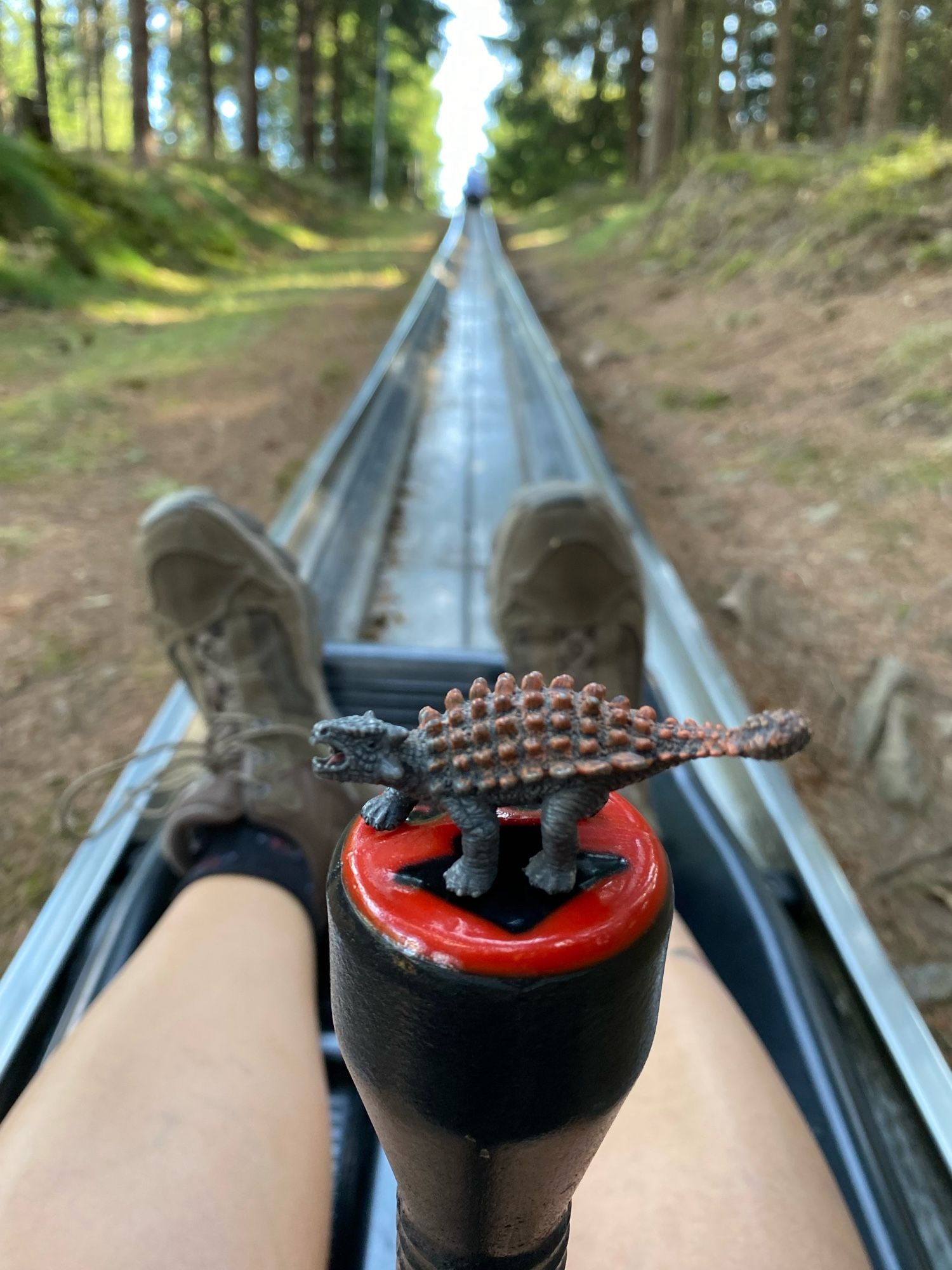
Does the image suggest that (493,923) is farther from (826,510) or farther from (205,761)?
(826,510)

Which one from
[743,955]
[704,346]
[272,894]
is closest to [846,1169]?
[743,955]

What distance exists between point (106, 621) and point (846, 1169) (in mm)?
2644

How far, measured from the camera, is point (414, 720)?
2.11 m

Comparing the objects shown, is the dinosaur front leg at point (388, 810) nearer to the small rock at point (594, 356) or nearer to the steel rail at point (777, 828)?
the steel rail at point (777, 828)

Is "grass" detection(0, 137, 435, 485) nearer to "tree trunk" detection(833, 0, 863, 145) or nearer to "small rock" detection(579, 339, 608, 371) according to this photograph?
"small rock" detection(579, 339, 608, 371)

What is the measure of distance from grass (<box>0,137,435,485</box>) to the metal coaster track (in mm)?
1475

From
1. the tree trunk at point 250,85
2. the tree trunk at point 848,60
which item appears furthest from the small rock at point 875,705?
the tree trunk at point 250,85

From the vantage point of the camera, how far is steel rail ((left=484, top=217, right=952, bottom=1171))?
1.29 m

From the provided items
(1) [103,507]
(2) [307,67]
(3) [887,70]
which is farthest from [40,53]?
(1) [103,507]

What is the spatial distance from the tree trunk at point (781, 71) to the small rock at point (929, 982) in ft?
37.4

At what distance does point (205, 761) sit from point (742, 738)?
138 cm

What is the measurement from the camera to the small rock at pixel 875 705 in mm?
2215

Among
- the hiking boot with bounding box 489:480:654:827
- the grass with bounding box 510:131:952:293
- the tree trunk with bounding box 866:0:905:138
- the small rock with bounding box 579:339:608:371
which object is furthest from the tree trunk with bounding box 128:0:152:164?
the hiking boot with bounding box 489:480:654:827

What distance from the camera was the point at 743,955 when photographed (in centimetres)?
147
